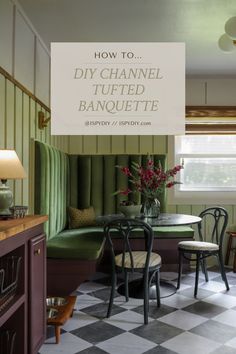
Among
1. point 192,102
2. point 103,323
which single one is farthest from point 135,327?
point 192,102

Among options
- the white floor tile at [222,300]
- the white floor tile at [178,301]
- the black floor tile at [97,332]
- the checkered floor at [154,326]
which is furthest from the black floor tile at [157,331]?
the white floor tile at [222,300]

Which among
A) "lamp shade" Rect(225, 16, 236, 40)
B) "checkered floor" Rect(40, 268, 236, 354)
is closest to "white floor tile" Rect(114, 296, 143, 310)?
"checkered floor" Rect(40, 268, 236, 354)

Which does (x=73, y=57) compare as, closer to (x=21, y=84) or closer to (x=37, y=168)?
(x=21, y=84)

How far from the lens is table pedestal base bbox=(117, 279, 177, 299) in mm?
3289

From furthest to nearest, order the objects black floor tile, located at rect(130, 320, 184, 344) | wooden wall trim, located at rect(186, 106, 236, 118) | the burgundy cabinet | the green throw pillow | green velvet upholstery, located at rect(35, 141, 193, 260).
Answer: wooden wall trim, located at rect(186, 106, 236, 118) → the green throw pillow → green velvet upholstery, located at rect(35, 141, 193, 260) → black floor tile, located at rect(130, 320, 184, 344) → the burgundy cabinet

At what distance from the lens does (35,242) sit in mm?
2092

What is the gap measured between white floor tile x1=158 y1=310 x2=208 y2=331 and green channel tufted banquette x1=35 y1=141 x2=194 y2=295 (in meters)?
0.77

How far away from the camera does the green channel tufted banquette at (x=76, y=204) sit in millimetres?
3131

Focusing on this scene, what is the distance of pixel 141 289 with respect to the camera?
3.41 meters

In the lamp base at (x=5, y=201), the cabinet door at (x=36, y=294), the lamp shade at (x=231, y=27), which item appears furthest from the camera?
the lamp shade at (x=231, y=27)

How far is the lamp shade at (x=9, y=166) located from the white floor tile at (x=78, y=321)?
3.99ft

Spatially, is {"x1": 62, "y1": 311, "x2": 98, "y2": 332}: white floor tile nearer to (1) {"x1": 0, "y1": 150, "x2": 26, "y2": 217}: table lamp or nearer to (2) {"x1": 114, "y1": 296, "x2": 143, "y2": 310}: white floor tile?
(2) {"x1": 114, "y1": 296, "x2": 143, "y2": 310}: white floor tile

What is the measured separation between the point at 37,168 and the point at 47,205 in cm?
38

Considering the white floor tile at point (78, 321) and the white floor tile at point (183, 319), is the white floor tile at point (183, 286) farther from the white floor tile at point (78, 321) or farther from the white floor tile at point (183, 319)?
the white floor tile at point (78, 321)
